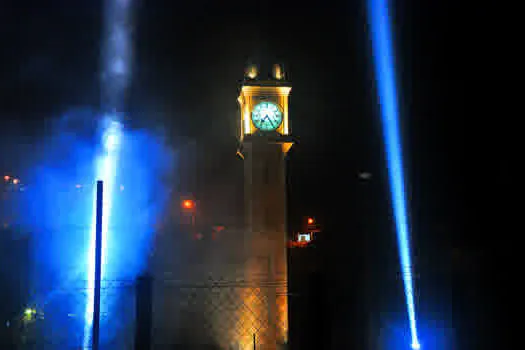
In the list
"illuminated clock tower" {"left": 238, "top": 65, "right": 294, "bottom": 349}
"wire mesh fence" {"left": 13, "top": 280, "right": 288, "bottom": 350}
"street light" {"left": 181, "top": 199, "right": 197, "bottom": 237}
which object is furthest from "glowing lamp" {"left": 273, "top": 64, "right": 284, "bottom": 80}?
"street light" {"left": 181, "top": 199, "right": 197, "bottom": 237}

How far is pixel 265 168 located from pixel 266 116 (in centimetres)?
233

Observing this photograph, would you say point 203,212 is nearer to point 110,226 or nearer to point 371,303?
point 110,226

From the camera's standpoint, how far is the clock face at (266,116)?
18391mm

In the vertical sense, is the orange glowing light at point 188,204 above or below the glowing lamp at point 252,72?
below

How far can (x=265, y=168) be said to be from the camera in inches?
750

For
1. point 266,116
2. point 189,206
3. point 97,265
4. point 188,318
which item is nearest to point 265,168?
point 266,116

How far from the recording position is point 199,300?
17922 millimetres

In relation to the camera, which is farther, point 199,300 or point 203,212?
point 203,212

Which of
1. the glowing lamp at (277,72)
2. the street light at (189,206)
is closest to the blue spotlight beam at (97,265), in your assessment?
the glowing lamp at (277,72)

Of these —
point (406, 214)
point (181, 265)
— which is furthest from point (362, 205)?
point (181, 265)

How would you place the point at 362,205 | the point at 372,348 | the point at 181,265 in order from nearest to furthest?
the point at 372,348
the point at 181,265
the point at 362,205

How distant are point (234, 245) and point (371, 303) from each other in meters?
7.45

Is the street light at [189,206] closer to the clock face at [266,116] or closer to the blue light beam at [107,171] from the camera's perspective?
the blue light beam at [107,171]

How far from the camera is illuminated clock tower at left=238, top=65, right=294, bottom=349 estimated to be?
18141 millimetres
